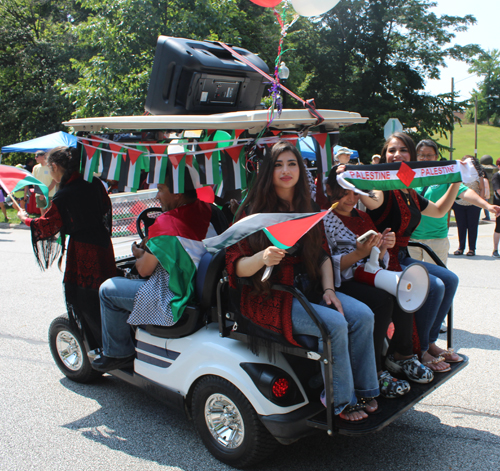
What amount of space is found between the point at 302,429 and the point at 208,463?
682 mm

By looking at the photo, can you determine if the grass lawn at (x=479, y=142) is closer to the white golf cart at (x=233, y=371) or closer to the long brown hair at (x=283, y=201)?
the long brown hair at (x=283, y=201)

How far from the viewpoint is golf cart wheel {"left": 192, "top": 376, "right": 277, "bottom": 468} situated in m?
2.60

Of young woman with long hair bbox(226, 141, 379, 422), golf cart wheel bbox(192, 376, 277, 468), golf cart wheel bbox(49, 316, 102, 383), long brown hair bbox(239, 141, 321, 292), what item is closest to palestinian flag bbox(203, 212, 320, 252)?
young woman with long hair bbox(226, 141, 379, 422)

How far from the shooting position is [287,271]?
2662 millimetres

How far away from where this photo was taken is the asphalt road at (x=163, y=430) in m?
2.82

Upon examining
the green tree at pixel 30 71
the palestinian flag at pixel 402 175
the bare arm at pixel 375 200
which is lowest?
the bare arm at pixel 375 200

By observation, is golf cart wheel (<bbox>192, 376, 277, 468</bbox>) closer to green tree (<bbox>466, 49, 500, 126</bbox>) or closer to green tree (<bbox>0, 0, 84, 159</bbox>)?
green tree (<bbox>0, 0, 84, 159</bbox>)

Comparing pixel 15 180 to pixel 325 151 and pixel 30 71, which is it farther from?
pixel 30 71

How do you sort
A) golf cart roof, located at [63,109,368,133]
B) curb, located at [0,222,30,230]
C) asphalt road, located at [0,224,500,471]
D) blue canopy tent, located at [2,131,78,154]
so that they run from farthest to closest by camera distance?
curb, located at [0,222,30,230], blue canopy tent, located at [2,131,78,154], asphalt road, located at [0,224,500,471], golf cart roof, located at [63,109,368,133]

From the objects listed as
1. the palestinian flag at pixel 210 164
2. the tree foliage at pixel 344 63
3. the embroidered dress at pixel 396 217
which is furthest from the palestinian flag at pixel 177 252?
the tree foliage at pixel 344 63

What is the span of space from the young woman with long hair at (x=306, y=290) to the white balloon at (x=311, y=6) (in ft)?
3.84

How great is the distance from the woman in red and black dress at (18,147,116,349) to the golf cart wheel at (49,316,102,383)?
0.15 meters

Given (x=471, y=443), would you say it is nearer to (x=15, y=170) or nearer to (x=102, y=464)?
(x=102, y=464)

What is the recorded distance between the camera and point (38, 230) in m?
3.52
